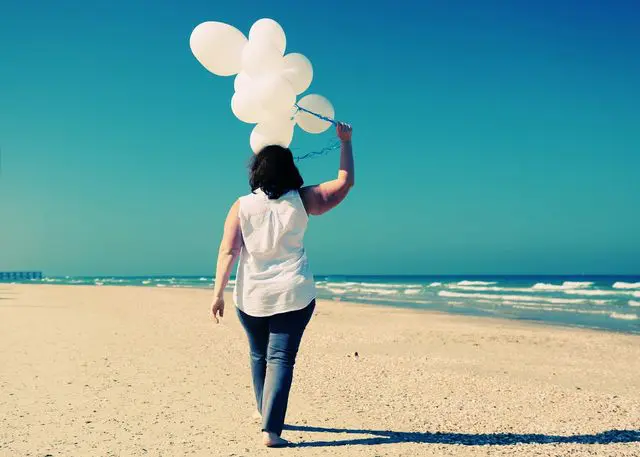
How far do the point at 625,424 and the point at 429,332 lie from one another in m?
6.76

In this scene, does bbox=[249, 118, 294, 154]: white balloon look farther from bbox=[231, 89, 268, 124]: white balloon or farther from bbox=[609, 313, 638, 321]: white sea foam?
bbox=[609, 313, 638, 321]: white sea foam

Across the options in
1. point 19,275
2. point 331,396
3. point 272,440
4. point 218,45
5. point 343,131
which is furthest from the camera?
point 19,275

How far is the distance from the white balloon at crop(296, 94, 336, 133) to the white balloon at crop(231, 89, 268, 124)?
367 millimetres

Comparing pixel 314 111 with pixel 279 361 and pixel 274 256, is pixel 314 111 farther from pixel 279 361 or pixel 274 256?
pixel 279 361

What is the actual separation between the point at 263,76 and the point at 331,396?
3006mm

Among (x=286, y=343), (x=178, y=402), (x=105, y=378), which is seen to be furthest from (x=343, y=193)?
(x=105, y=378)

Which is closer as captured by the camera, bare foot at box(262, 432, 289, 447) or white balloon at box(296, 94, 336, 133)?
bare foot at box(262, 432, 289, 447)

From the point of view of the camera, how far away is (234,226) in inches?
158

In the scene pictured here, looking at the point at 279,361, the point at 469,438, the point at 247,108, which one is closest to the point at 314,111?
the point at 247,108

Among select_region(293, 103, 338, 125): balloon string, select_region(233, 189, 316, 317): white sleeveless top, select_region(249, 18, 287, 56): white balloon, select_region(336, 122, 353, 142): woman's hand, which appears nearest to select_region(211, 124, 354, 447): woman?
select_region(233, 189, 316, 317): white sleeveless top

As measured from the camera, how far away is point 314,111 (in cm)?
448

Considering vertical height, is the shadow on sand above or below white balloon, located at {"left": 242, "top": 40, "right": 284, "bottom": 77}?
below

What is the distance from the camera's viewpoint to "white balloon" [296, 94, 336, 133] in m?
4.49

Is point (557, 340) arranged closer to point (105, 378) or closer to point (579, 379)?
point (579, 379)
